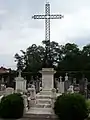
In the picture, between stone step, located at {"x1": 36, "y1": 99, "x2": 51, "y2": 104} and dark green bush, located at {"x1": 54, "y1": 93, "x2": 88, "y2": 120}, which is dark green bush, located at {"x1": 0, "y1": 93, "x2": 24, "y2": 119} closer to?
dark green bush, located at {"x1": 54, "y1": 93, "x2": 88, "y2": 120}

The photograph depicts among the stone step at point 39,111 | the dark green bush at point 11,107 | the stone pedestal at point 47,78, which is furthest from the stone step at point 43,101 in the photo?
the dark green bush at point 11,107

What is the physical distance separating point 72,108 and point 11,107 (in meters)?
3.31

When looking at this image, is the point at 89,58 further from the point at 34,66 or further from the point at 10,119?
the point at 10,119

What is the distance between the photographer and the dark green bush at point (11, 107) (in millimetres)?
15656

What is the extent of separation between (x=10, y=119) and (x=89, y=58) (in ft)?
189

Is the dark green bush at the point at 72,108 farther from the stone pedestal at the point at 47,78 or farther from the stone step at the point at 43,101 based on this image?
the stone pedestal at the point at 47,78

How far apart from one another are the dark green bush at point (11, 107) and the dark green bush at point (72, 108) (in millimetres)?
2329

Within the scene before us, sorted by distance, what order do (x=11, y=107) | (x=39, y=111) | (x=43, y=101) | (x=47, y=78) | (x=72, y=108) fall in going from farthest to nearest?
1. (x=47, y=78)
2. (x=43, y=101)
3. (x=39, y=111)
4. (x=11, y=107)
5. (x=72, y=108)

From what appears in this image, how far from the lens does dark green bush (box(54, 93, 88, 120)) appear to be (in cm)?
1451

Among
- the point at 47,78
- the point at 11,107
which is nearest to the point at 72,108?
the point at 11,107

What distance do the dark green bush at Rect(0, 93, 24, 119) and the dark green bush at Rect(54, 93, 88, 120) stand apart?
2.33 m

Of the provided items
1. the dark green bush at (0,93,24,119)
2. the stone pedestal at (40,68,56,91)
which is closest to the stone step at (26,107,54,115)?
the dark green bush at (0,93,24,119)

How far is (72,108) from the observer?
1446 centimetres

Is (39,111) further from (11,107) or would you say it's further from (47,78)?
(47,78)
